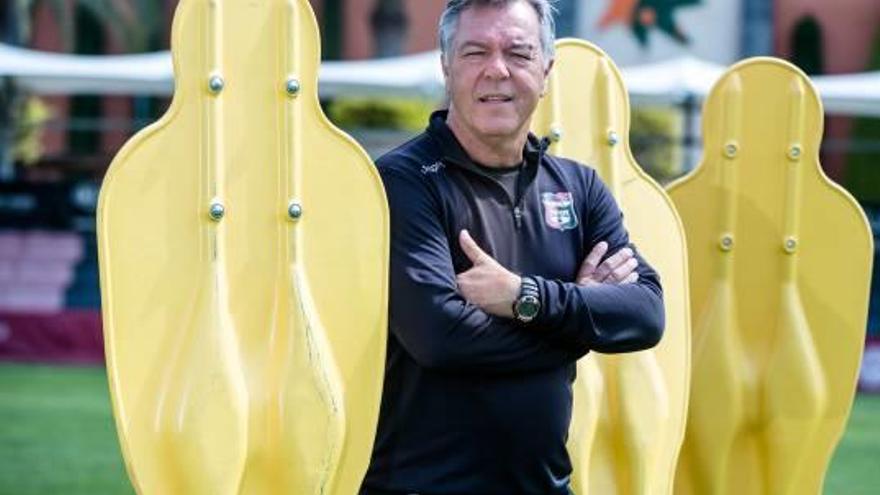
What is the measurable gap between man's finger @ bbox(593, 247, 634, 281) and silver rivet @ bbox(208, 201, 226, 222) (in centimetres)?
79

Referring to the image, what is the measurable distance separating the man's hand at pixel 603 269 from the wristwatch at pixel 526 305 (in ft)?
0.64

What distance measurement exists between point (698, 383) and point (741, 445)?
211 millimetres

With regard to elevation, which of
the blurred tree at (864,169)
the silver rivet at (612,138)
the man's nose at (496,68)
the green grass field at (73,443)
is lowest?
the blurred tree at (864,169)

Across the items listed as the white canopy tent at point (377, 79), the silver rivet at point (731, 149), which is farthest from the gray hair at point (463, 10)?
the white canopy tent at point (377, 79)

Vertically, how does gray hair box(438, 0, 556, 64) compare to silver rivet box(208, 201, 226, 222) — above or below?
above

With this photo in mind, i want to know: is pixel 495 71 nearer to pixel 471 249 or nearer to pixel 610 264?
pixel 471 249

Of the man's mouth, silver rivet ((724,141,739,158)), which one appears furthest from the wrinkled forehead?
silver rivet ((724,141,739,158))

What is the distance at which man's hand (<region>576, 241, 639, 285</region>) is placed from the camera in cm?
389

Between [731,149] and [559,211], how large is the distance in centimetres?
119

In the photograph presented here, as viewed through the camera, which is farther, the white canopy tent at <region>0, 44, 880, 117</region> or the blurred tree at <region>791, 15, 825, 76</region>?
the blurred tree at <region>791, 15, 825, 76</region>

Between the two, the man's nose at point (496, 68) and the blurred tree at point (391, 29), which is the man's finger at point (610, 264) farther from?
the blurred tree at point (391, 29)

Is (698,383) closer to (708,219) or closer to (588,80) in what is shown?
(708,219)

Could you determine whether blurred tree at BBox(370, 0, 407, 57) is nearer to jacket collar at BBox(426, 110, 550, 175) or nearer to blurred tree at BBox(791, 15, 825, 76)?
blurred tree at BBox(791, 15, 825, 76)

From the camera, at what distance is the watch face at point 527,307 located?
369 centimetres
